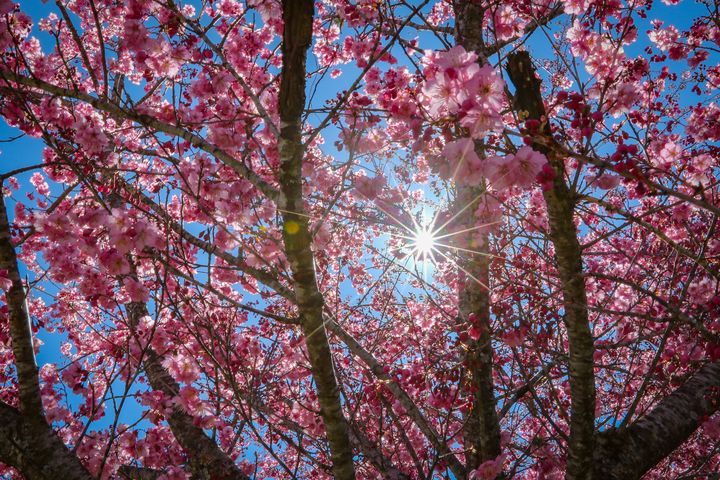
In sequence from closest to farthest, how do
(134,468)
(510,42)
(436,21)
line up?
(134,468)
(510,42)
(436,21)

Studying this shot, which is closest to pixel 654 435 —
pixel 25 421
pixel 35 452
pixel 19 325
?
pixel 35 452

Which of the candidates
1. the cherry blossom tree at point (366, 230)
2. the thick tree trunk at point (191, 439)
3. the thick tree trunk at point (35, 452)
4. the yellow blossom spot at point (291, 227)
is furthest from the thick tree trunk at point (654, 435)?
the thick tree trunk at point (35, 452)

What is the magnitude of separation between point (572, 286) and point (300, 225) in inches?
58.5

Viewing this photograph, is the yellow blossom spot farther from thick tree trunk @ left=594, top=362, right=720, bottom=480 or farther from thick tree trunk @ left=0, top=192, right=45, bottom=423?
thick tree trunk @ left=594, top=362, right=720, bottom=480

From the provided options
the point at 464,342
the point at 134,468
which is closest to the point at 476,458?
the point at 464,342

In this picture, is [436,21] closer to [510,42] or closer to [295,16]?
[510,42]

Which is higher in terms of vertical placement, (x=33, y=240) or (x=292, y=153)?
(x=33, y=240)

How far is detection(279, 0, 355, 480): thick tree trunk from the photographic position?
200 centimetres

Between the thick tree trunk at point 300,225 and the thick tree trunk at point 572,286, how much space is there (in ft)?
3.81

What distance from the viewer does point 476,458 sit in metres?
3.18

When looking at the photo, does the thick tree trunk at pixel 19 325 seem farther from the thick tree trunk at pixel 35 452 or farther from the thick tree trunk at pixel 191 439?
the thick tree trunk at pixel 191 439

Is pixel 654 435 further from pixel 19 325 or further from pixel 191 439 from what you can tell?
pixel 19 325

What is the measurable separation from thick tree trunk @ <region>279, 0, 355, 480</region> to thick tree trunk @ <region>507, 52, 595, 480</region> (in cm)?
116

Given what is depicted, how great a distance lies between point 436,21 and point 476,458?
7.25 metres
